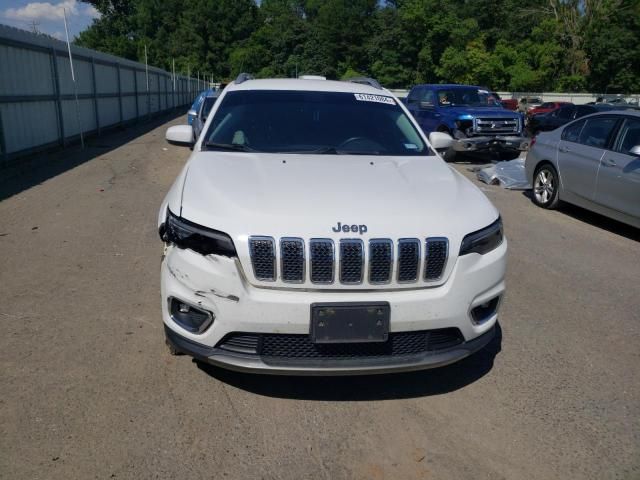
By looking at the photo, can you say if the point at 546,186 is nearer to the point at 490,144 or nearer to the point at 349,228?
the point at 490,144

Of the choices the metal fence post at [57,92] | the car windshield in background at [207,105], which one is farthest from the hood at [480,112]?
the metal fence post at [57,92]

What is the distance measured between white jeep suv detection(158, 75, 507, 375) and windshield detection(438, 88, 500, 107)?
12.0 metres

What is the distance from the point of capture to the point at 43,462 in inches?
105

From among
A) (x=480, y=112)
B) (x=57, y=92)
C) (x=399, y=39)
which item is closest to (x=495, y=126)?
(x=480, y=112)

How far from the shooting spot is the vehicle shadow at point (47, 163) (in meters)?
9.48

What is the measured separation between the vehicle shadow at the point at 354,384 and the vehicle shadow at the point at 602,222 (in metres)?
5.10

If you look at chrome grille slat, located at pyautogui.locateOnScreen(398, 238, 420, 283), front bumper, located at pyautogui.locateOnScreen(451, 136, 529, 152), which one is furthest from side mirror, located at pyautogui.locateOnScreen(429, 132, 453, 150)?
front bumper, located at pyautogui.locateOnScreen(451, 136, 529, 152)

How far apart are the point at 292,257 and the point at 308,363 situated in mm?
549

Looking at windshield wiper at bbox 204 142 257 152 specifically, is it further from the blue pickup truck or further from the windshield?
the windshield

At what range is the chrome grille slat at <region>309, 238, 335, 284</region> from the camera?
9.14 ft

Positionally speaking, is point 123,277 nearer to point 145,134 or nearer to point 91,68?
point 91,68

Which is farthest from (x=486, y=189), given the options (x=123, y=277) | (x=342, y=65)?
(x=342, y=65)

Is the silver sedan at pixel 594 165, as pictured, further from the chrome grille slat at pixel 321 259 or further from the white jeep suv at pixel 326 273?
the chrome grille slat at pixel 321 259

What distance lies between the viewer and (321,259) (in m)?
2.79
